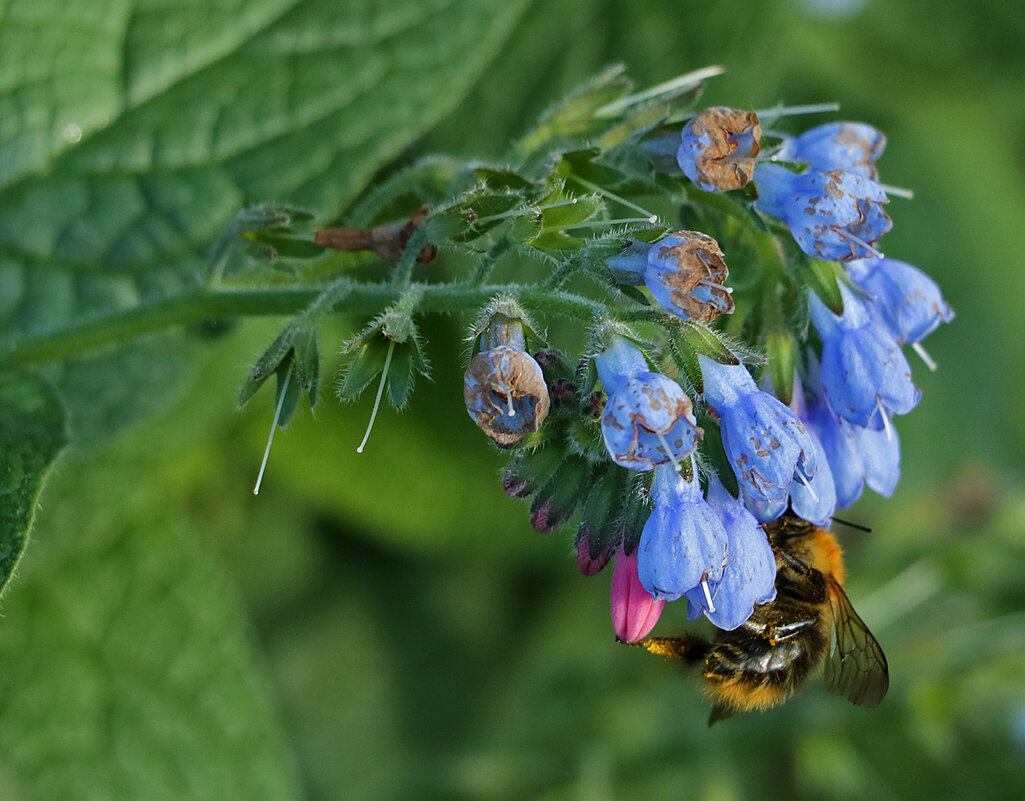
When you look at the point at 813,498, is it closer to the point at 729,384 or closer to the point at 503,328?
the point at 729,384

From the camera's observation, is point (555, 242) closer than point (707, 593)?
No

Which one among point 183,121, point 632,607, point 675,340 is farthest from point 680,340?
point 183,121

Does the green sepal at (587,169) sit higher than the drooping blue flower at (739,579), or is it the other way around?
the green sepal at (587,169)

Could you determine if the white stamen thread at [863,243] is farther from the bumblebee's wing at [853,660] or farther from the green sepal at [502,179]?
the bumblebee's wing at [853,660]

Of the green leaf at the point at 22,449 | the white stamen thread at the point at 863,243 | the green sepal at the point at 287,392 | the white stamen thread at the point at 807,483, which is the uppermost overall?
the white stamen thread at the point at 863,243

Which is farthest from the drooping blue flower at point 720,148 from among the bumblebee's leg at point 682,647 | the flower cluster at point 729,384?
the bumblebee's leg at point 682,647

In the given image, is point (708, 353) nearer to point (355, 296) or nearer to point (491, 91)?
point (355, 296)
